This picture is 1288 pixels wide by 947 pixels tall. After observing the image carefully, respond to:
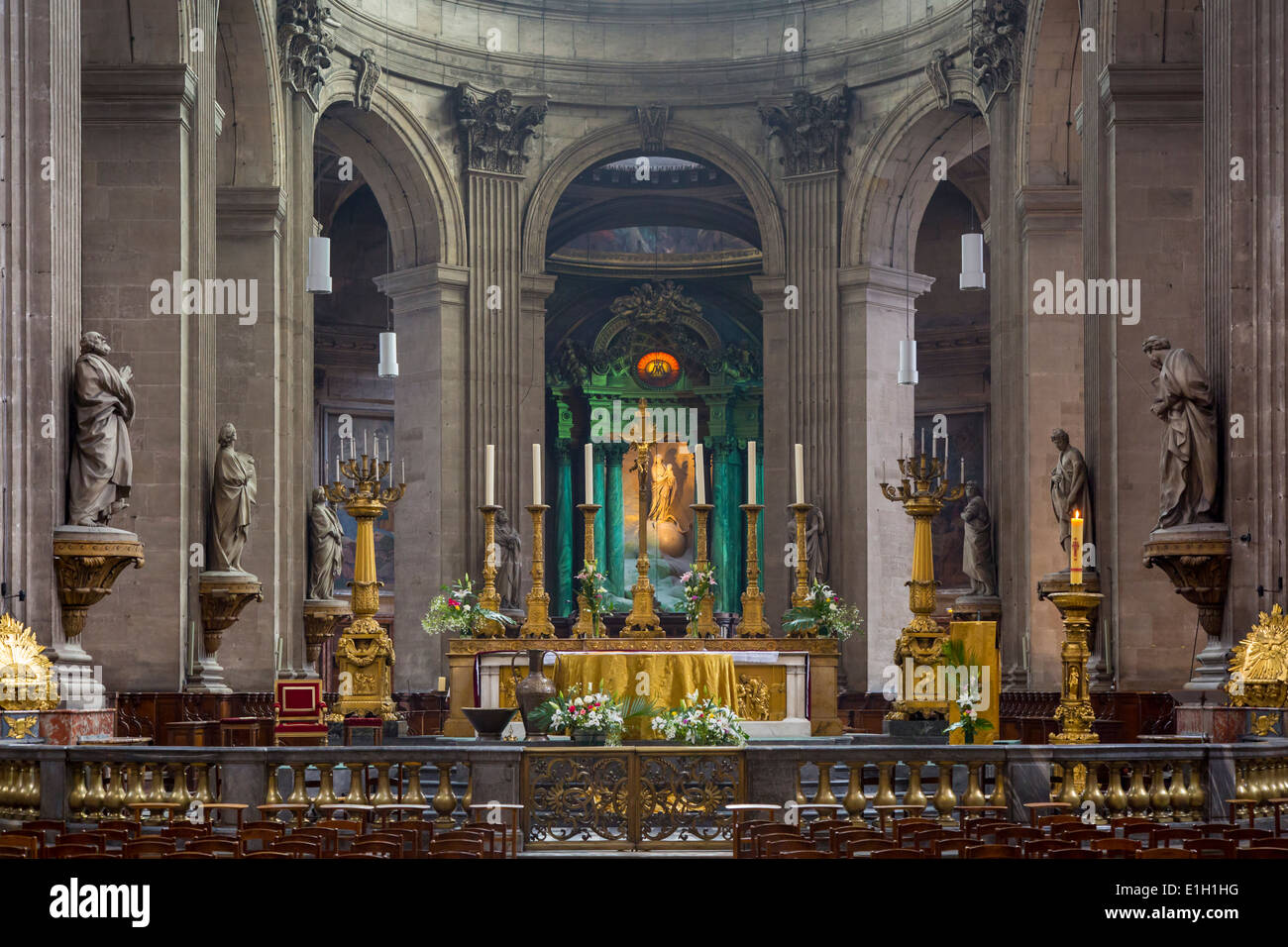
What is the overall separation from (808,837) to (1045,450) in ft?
50.1

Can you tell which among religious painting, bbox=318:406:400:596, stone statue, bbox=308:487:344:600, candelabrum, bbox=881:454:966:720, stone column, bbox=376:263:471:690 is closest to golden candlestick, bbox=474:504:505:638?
candelabrum, bbox=881:454:966:720

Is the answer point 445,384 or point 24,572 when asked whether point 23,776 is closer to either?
point 24,572

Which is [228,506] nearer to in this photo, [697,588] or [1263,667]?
[697,588]

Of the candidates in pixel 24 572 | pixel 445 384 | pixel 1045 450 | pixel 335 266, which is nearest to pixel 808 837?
pixel 24 572

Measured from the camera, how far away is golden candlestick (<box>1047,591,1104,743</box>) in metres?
12.3

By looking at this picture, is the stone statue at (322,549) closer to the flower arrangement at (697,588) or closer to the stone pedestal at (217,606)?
the stone pedestal at (217,606)

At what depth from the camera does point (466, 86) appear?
28297 millimetres

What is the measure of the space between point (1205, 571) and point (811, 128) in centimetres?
1531

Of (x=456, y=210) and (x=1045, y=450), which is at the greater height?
(x=456, y=210)

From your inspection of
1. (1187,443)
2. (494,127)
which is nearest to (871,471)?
(494,127)

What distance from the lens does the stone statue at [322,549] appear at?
79.7 ft

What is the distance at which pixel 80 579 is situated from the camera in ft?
46.4

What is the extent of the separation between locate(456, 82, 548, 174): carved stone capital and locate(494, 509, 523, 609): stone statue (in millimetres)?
5566

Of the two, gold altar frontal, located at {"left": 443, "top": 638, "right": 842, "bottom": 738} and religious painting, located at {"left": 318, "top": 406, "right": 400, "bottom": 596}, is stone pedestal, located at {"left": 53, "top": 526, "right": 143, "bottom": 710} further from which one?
religious painting, located at {"left": 318, "top": 406, "right": 400, "bottom": 596}
